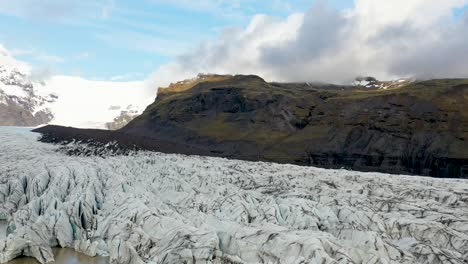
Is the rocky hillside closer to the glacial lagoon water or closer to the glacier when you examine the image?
the glacier

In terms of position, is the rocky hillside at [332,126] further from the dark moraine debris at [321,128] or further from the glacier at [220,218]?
the glacier at [220,218]

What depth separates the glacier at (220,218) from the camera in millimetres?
16844

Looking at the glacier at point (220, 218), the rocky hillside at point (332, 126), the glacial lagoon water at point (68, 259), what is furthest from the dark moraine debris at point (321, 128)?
the glacial lagoon water at point (68, 259)

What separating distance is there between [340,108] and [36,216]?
94.7 meters

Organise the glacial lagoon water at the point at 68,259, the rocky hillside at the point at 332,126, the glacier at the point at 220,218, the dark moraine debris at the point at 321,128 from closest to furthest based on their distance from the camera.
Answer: the glacier at the point at 220,218 < the glacial lagoon water at the point at 68,259 < the dark moraine debris at the point at 321,128 < the rocky hillside at the point at 332,126

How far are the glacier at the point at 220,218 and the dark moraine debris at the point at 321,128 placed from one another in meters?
37.8

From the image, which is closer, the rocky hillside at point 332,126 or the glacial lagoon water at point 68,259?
the glacial lagoon water at point 68,259

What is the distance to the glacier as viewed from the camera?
1684 cm

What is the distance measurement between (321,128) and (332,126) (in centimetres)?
294

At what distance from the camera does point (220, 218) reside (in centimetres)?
2175

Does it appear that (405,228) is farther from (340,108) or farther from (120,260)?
(340,108)

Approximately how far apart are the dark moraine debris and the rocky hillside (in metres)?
0.18

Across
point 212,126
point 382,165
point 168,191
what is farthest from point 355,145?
point 168,191

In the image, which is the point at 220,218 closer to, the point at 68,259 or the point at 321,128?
the point at 68,259
